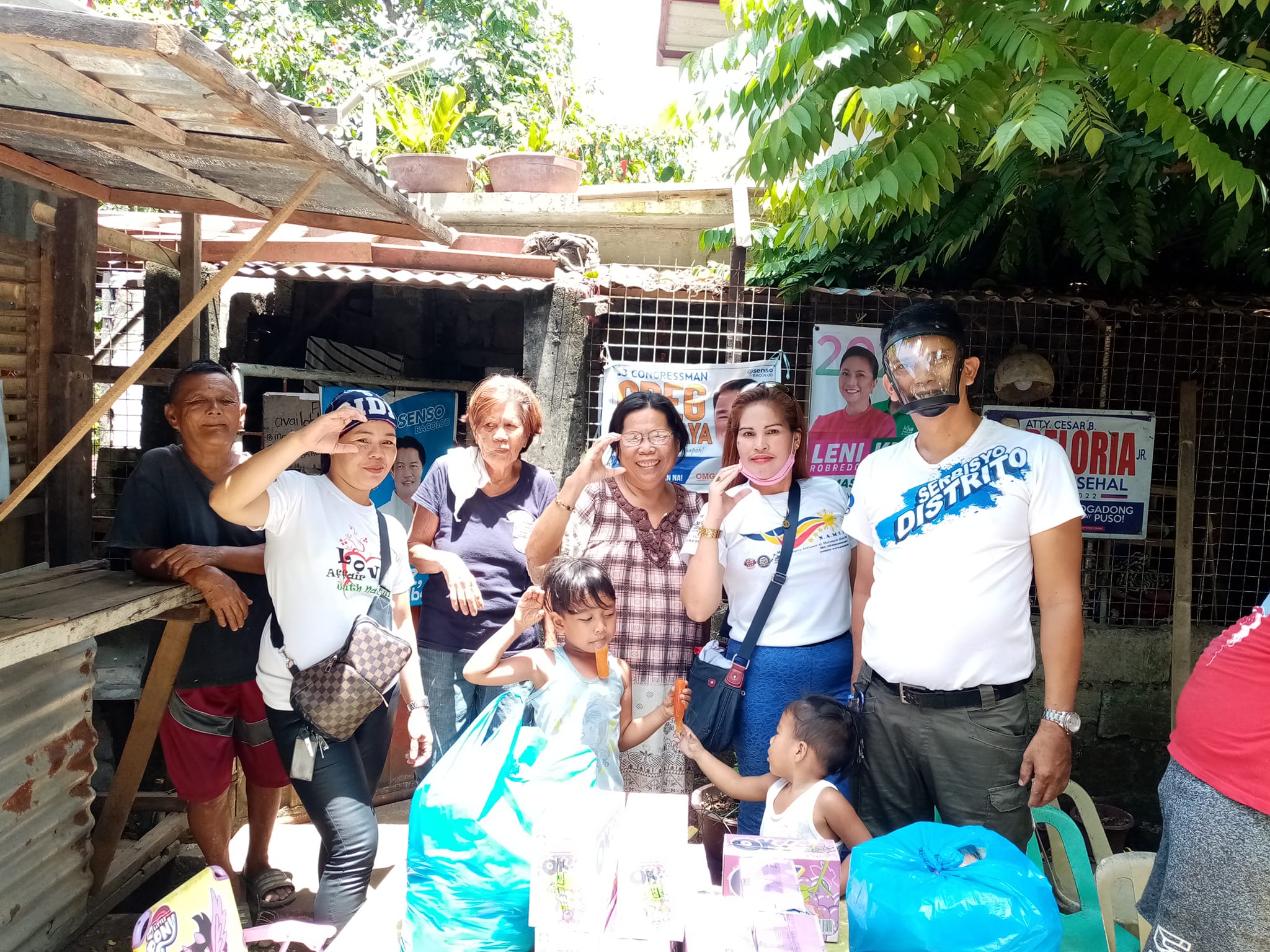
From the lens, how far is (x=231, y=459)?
3670 mm

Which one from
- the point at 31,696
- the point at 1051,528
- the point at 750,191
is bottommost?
the point at 31,696

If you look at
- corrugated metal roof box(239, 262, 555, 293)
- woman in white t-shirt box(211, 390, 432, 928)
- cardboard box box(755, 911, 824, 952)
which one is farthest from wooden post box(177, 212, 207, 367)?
cardboard box box(755, 911, 824, 952)

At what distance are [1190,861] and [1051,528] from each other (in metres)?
0.89

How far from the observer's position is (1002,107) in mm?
3018

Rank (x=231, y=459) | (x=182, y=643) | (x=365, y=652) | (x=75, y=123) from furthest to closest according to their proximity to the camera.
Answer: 1. (x=231, y=459)
2. (x=182, y=643)
3. (x=365, y=652)
4. (x=75, y=123)

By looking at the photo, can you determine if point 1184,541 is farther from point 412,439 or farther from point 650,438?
point 412,439

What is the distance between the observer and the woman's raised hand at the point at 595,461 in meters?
3.14

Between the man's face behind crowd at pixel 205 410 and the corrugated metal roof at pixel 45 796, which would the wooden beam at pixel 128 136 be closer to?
the man's face behind crowd at pixel 205 410

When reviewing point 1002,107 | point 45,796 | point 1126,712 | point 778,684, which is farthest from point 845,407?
point 45,796

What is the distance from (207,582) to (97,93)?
5.86 feet

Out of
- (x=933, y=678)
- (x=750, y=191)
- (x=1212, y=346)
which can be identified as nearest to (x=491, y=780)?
(x=933, y=678)

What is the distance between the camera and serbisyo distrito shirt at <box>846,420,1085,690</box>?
256 cm

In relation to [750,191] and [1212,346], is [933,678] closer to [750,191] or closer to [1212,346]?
[1212,346]

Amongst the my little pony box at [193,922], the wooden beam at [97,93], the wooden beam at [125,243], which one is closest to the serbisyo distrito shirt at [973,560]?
the my little pony box at [193,922]
